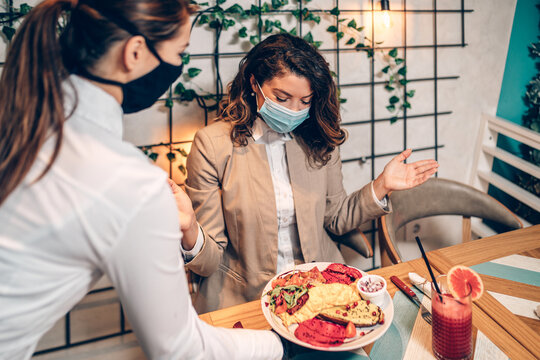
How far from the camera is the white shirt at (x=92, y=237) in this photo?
65 centimetres

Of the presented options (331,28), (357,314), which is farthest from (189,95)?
(357,314)

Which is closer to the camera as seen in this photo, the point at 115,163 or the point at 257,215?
the point at 115,163

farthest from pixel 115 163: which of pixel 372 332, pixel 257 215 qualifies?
pixel 257 215

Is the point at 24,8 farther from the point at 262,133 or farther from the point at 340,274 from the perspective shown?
the point at 340,274

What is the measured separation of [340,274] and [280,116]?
0.62 metres

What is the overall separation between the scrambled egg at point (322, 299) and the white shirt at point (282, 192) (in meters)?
0.56

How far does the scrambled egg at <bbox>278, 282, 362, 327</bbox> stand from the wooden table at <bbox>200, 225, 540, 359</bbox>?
127 mm

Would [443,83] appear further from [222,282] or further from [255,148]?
[222,282]

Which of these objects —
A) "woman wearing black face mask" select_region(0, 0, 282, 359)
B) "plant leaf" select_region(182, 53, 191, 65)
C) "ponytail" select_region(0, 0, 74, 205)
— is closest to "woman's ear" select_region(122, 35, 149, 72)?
"woman wearing black face mask" select_region(0, 0, 282, 359)

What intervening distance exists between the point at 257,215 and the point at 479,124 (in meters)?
1.66

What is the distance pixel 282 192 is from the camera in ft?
5.67

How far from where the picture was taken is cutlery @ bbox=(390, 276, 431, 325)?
48.3 inches

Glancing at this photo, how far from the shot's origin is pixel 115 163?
668 mm

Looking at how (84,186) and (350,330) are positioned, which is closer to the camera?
(84,186)
